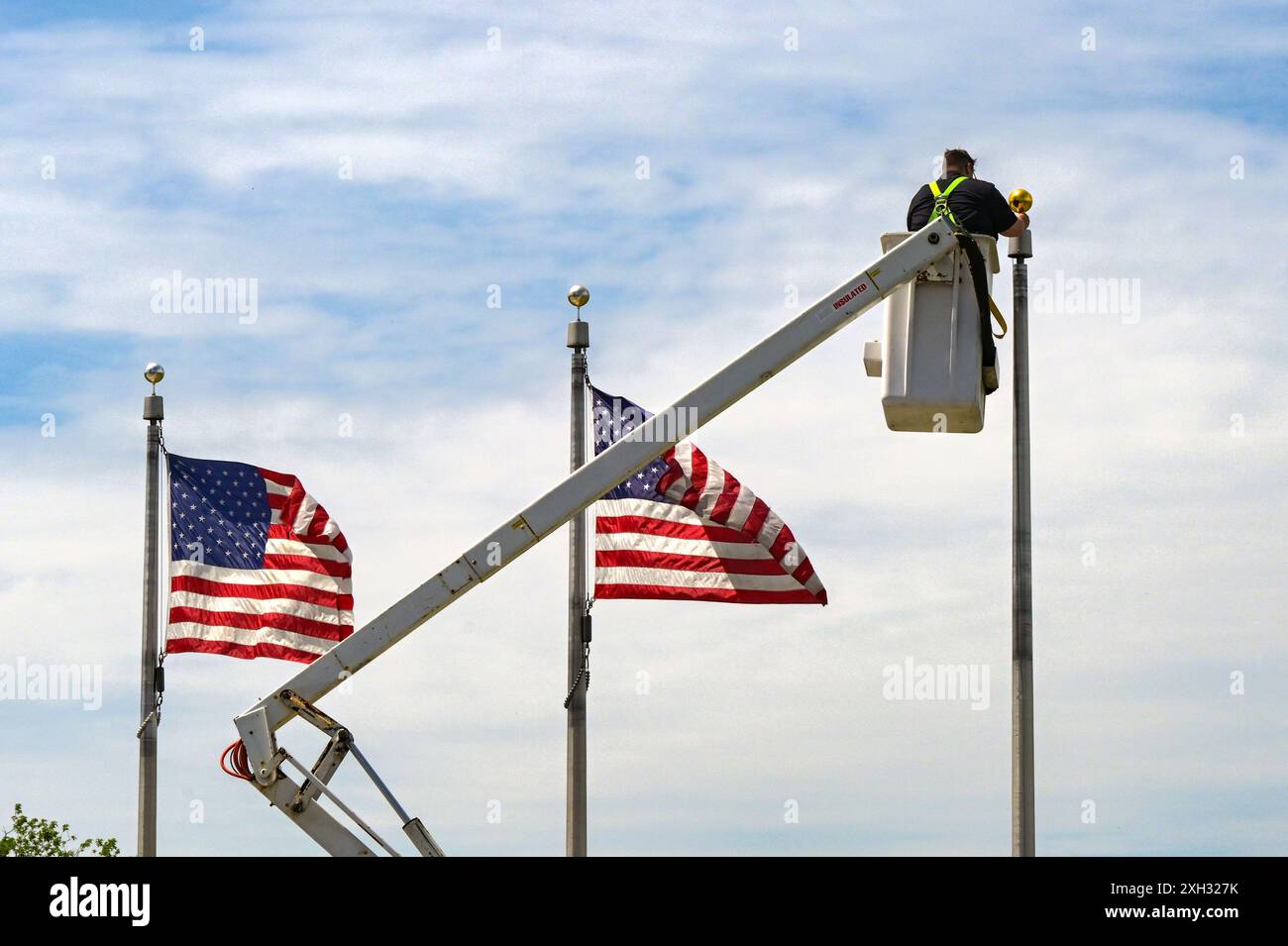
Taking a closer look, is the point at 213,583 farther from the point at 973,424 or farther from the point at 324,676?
the point at 973,424

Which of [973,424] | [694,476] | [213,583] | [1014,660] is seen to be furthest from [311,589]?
[973,424]

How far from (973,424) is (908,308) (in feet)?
3.39

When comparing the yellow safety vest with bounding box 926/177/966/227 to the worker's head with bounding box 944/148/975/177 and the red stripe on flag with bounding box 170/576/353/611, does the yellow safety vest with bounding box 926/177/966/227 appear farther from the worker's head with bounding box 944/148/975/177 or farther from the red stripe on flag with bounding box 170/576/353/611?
the red stripe on flag with bounding box 170/576/353/611

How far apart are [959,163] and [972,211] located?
1.74 feet

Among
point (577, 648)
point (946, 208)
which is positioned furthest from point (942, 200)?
point (577, 648)

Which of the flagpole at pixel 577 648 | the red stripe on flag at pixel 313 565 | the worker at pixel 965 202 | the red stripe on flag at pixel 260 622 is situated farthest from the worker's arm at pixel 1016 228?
the red stripe on flag at pixel 260 622

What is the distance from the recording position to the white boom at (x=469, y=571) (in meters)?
15.6

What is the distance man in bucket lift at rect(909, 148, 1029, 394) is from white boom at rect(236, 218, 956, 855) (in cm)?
48

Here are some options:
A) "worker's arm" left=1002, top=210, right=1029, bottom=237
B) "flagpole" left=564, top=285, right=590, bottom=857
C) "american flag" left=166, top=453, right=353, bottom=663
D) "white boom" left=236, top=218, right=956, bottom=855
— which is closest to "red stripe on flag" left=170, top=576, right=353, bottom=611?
"american flag" left=166, top=453, right=353, bottom=663

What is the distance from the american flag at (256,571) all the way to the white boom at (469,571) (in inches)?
239

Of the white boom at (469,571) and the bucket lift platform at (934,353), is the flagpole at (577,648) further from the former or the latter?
the bucket lift platform at (934,353)

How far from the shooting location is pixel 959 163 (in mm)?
15961
